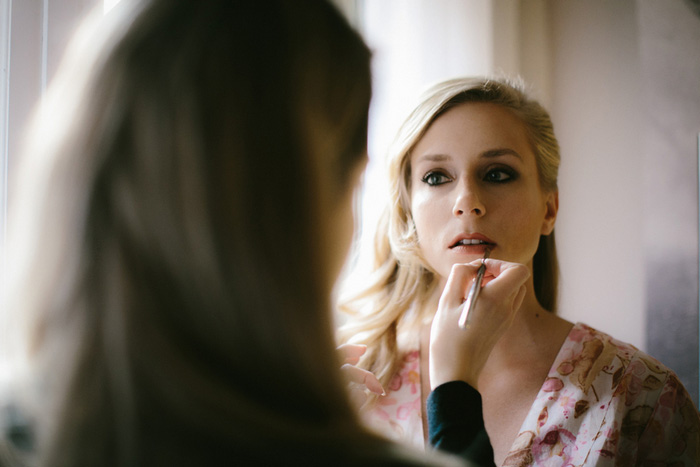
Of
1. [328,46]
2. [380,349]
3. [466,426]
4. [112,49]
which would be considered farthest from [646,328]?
[112,49]

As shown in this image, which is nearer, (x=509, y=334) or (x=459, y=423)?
(x=459, y=423)

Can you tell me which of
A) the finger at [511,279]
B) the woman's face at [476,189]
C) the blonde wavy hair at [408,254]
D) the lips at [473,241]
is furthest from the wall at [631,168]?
the finger at [511,279]

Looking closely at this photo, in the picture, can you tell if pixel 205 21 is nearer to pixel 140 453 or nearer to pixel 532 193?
pixel 140 453

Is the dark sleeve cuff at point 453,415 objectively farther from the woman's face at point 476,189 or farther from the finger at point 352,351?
the woman's face at point 476,189

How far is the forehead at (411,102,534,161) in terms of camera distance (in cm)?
98

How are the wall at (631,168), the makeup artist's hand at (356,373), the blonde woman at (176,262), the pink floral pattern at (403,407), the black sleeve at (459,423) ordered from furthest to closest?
the wall at (631,168)
the pink floral pattern at (403,407)
the makeup artist's hand at (356,373)
the black sleeve at (459,423)
the blonde woman at (176,262)

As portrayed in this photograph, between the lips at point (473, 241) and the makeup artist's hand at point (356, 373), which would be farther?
the lips at point (473, 241)

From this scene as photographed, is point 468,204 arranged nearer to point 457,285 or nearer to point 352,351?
point 457,285

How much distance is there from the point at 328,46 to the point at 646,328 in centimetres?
151

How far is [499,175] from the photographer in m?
0.99

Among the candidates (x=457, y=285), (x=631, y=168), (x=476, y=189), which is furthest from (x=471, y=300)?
(x=631, y=168)

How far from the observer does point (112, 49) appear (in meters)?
0.40

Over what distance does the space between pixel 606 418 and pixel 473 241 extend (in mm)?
352

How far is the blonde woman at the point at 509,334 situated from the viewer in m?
0.90
